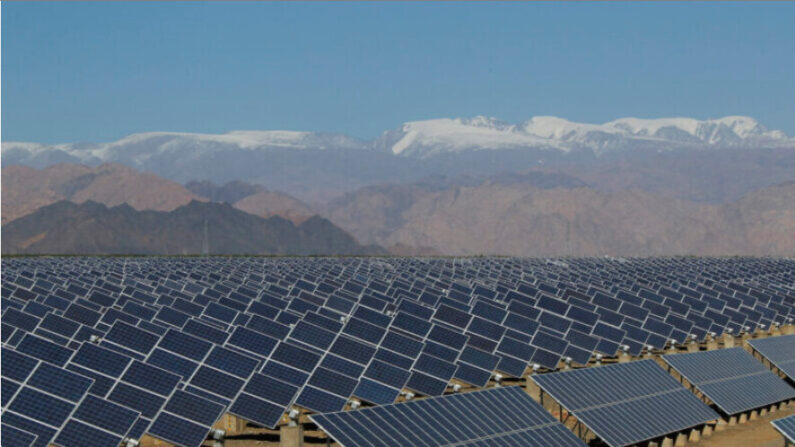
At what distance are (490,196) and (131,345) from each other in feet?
565

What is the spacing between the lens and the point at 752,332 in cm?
3688

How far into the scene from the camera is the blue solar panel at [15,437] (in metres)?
13.2

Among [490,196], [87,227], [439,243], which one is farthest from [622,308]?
[490,196]

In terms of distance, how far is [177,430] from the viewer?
15219mm

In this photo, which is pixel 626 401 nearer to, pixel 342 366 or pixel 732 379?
pixel 342 366

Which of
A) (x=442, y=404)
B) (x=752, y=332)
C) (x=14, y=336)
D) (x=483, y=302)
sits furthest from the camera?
(x=752, y=332)

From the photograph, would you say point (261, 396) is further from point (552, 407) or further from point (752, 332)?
point (752, 332)

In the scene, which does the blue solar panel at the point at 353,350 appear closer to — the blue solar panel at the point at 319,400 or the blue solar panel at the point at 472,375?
the blue solar panel at the point at 319,400

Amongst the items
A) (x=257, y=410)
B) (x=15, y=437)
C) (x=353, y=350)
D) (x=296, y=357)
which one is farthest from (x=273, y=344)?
(x=15, y=437)

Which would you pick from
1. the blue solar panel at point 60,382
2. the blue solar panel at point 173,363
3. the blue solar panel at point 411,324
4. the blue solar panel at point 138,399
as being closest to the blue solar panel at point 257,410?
the blue solar panel at point 173,363

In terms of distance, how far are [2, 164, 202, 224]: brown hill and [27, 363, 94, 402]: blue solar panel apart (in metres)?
137

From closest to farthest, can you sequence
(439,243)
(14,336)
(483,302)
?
(14,336)
(483,302)
(439,243)

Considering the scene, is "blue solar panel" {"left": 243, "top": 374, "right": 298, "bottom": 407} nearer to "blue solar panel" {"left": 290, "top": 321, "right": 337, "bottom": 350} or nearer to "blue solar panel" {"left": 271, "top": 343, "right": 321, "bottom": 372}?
"blue solar panel" {"left": 271, "top": 343, "right": 321, "bottom": 372}

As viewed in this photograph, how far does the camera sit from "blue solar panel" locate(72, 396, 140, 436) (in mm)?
14117
